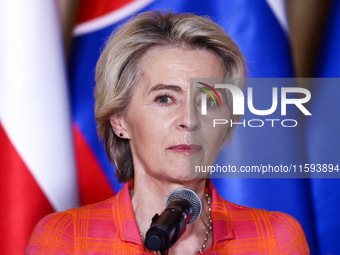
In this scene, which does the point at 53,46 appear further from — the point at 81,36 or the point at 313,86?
the point at 313,86

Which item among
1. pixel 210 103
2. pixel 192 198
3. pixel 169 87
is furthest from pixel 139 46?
pixel 192 198

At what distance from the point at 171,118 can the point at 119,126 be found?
0.71 feet

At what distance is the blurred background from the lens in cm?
194

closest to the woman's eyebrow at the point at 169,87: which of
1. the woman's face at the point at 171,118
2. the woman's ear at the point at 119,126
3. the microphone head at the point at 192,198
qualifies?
the woman's face at the point at 171,118

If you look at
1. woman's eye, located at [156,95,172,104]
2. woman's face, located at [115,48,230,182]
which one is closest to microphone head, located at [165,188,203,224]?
woman's face, located at [115,48,230,182]

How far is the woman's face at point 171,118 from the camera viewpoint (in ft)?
5.01

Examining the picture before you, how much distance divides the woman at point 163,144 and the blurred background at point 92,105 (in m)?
0.29

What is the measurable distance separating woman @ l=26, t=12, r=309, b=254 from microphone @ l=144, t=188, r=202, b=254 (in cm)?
46

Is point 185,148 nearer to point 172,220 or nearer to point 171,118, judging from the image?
point 171,118

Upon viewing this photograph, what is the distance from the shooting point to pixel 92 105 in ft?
7.04

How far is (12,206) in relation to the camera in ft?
6.38

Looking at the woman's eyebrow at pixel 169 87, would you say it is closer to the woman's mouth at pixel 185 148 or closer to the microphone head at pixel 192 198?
the woman's mouth at pixel 185 148

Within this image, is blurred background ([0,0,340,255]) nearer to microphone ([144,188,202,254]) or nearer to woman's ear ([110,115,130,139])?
woman's ear ([110,115,130,139])

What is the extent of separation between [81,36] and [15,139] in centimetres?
52
